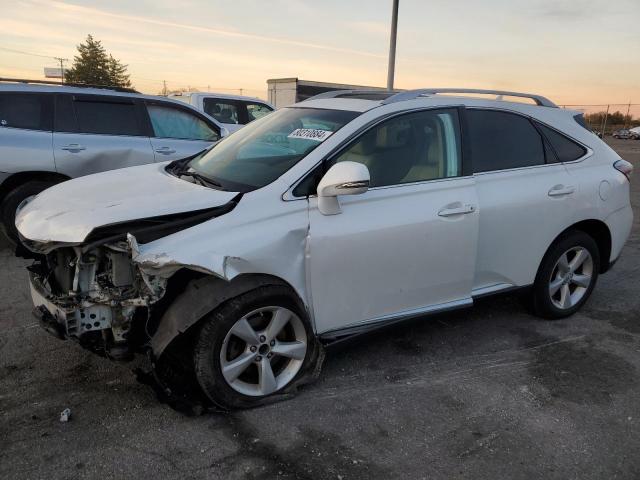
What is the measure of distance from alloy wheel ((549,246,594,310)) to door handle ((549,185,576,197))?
482mm

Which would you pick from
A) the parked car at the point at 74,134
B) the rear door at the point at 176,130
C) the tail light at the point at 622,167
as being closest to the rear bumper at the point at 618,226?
the tail light at the point at 622,167

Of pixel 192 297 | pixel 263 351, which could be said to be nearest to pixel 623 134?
pixel 263 351

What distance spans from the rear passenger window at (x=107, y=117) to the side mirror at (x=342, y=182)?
4.41 metres

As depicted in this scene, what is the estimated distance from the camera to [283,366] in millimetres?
3158

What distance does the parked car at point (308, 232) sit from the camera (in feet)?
9.04

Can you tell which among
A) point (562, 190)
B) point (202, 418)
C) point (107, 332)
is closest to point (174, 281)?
point (107, 332)

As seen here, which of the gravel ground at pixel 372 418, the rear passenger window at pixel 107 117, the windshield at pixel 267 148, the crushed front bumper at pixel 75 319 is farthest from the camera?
the rear passenger window at pixel 107 117

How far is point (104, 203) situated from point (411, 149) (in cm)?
192

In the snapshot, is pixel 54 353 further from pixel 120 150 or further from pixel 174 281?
pixel 120 150

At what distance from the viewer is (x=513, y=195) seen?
378cm

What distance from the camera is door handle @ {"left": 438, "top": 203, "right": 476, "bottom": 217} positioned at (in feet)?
11.2

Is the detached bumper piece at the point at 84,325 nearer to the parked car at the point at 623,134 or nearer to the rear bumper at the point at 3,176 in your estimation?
the rear bumper at the point at 3,176

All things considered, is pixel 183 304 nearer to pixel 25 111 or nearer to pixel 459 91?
pixel 459 91

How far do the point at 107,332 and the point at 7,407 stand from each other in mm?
760
